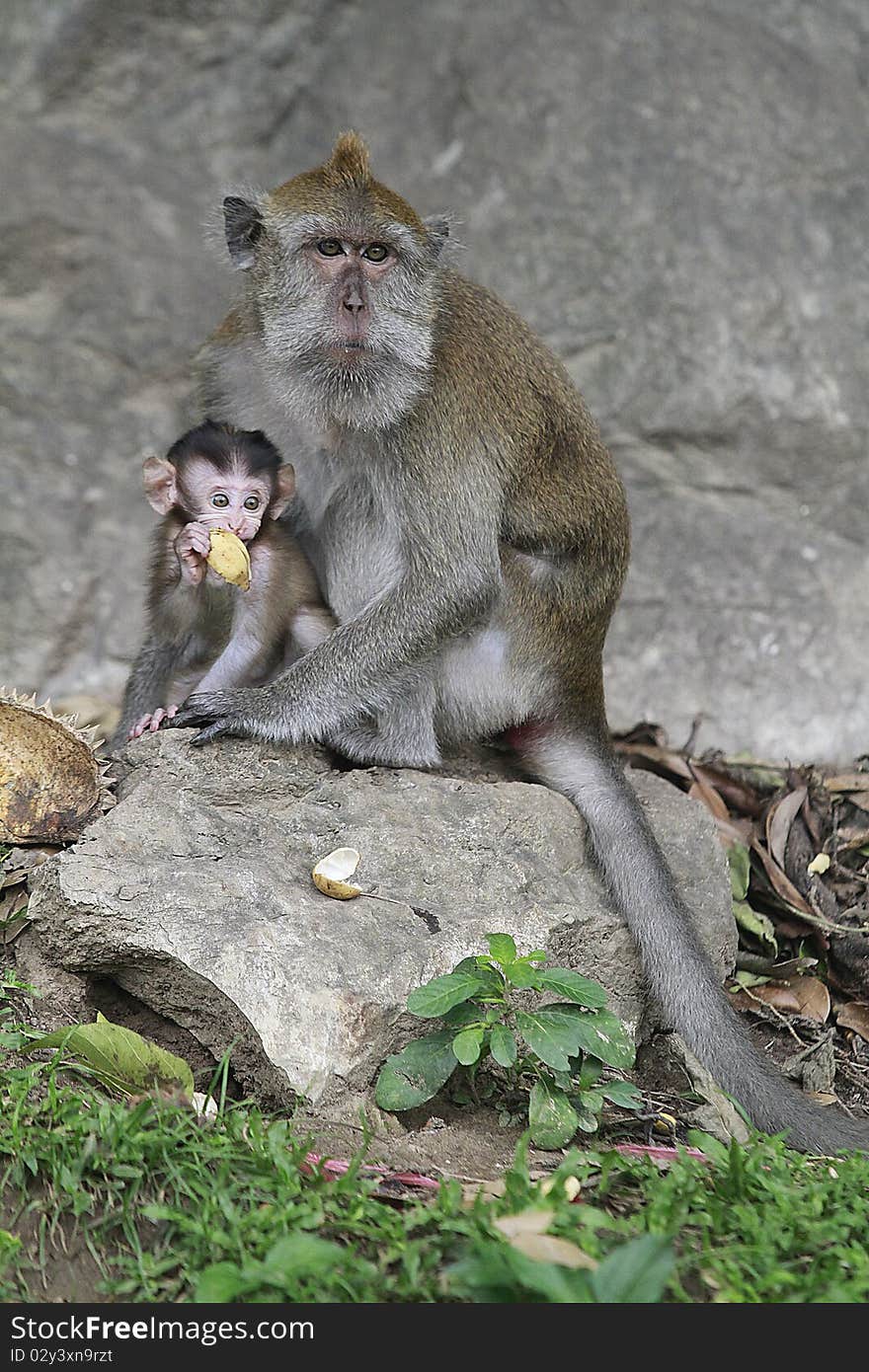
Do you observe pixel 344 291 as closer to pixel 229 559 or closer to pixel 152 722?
pixel 229 559

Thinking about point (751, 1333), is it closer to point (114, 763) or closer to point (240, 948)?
point (240, 948)

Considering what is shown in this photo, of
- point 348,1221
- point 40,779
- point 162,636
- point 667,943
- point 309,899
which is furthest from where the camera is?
point 162,636

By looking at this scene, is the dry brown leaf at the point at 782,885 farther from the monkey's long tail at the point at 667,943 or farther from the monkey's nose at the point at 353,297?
the monkey's nose at the point at 353,297

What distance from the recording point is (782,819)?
566 centimetres

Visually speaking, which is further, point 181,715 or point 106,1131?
point 181,715

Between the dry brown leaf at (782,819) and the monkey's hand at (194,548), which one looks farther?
the dry brown leaf at (782,819)

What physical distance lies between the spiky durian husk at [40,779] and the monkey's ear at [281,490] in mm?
1067

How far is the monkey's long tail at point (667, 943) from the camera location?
13.2ft

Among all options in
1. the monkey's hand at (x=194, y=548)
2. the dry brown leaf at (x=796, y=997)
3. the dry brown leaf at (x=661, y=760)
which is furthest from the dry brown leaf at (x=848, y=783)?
the monkey's hand at (x=194, y=548)

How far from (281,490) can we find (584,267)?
3678 mm

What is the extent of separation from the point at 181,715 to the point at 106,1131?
1.71 metres


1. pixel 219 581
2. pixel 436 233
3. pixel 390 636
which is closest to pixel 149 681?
pixel 219 581

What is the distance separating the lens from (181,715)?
184 inches

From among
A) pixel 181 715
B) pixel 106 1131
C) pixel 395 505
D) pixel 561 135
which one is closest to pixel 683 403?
pixel 561 135
